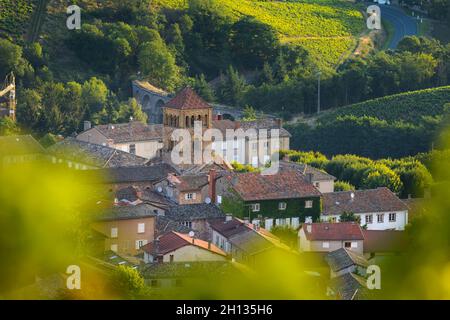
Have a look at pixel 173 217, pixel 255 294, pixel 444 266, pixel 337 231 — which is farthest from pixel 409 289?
pixel 173 217

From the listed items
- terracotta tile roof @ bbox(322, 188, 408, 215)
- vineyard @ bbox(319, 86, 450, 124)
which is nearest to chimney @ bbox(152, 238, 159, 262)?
terracotta tile roof @ bbox(322, 188, 408, 215)

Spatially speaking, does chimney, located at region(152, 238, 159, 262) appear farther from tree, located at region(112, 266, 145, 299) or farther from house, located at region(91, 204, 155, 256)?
tree, located at region(112, 266, 145, 299)

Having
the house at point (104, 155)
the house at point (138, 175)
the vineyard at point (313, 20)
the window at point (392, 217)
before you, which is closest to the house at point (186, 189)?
the house at point (138, 175)

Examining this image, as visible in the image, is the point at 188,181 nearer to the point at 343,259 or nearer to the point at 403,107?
the point at 343,259

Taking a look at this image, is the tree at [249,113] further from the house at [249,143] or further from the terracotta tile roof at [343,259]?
the terracotta tile roof at [343,259]

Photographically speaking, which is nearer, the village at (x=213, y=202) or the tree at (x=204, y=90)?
the village at (x=213, y=202)
